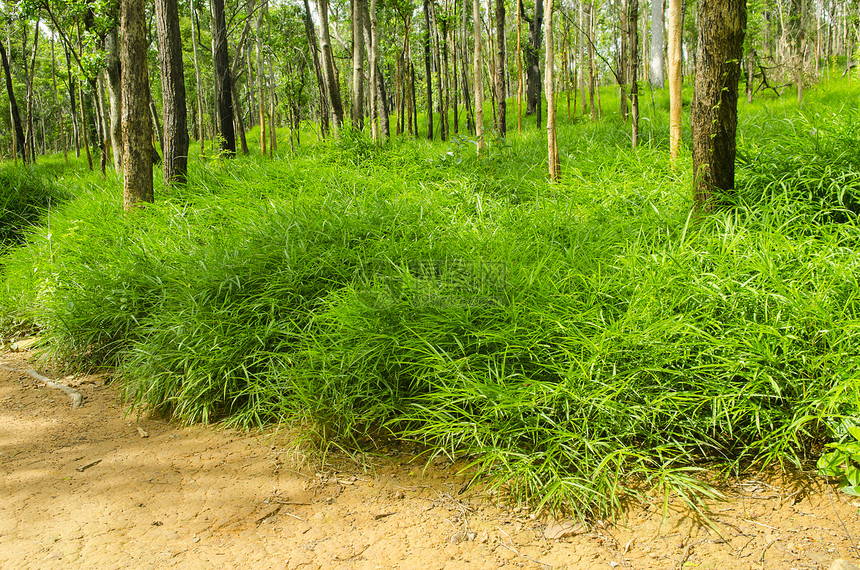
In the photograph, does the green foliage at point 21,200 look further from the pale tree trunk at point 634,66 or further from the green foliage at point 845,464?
the green foliage at point 845,464

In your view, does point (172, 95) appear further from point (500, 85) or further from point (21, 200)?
point (500, 85)

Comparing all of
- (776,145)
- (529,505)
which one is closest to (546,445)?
(529,505)

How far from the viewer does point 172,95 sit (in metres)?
6.43

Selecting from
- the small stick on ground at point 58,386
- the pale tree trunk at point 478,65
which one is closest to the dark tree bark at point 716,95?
the pale tree trunk at point 478,65

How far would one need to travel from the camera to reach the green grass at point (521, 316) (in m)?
2.32

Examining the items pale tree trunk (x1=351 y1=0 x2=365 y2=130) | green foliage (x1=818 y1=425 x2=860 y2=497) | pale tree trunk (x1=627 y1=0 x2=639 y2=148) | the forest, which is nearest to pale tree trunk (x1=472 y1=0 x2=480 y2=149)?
the forest

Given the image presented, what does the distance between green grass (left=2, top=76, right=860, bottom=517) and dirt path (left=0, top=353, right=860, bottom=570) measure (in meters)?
0.15

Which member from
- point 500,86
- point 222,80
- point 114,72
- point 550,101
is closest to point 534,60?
point 500,86

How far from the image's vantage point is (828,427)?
2.24 m

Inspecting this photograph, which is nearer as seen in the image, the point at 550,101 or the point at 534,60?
the point at 550,101

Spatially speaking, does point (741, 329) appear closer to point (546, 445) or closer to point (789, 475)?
point (789, 475)

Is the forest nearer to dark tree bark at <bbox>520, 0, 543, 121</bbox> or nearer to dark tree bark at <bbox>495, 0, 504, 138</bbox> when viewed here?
dark tree bark at <bbox>495, 0, 504, 138</bbox>

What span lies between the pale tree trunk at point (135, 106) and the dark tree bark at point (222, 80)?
10.6 ft

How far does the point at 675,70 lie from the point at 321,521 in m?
4.35
